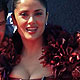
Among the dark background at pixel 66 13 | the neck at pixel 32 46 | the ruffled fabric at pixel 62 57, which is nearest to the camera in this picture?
the ruffled fabric at pixel 62 57

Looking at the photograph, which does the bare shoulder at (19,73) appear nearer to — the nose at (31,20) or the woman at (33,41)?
the woman at (33,41)

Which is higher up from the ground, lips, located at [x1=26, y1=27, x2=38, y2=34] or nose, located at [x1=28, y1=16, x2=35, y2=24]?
nose, located at [x1=28, y1=16, x2=35, y2=24]

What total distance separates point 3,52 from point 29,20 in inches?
9.4

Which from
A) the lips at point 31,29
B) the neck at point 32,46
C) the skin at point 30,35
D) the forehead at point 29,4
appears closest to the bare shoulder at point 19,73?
the skin at point 30,35

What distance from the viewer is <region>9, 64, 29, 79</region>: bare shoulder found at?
1.32 metres

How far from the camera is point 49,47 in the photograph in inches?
52.3

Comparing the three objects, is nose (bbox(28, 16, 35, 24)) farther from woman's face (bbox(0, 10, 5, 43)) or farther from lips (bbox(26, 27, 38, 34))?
woman's face (bbox(0, 10, 5, 43))

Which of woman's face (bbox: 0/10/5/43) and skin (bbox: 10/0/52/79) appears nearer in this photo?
skin (bbox: 10/0/52/79)

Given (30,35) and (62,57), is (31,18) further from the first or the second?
(62,57)

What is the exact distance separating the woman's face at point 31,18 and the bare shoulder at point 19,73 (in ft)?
0.59

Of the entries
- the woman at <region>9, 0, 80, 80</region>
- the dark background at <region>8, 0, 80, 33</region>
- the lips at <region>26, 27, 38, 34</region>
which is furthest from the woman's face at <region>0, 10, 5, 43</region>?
the dark background at <region>8, 0, 80, 33</region>

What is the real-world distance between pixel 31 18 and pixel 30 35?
3.5 inches

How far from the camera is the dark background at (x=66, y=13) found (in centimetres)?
271

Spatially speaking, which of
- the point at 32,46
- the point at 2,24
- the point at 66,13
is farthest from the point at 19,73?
the point at 66,13
